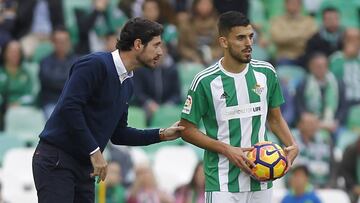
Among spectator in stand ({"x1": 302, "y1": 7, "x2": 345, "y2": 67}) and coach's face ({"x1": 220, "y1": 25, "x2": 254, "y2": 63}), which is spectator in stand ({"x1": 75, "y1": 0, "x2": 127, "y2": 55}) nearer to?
spectator in stand ({"x1": 302, "y1": 7, "x2": 345, "y2": 67})

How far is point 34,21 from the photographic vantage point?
15812 mm

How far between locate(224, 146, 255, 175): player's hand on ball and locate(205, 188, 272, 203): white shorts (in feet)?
0.78

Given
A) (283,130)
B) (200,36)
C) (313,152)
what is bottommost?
(313,152)

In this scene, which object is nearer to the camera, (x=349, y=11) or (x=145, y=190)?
(x=145, y=190)

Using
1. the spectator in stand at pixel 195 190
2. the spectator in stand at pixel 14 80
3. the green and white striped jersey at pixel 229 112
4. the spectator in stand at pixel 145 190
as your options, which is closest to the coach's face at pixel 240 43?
the green and white striped jersey at pixel 229 112

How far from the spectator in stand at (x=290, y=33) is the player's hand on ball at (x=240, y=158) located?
815 centimetres

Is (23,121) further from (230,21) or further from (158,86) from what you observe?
(230,21)

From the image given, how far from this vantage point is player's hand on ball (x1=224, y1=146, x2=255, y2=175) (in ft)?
27.8

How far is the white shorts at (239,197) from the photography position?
8.67 metres

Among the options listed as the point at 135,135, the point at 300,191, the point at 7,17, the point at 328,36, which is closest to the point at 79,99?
the point at 135,135

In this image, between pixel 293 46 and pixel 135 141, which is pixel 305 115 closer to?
pixel 293 46

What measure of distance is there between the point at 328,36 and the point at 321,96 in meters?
1.44

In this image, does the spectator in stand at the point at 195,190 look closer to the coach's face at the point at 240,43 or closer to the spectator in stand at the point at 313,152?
the spectator in stand at the point at 313,152

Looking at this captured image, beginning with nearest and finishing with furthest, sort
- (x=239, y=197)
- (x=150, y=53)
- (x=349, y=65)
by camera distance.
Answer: (x=150, y=53) < (x=239, y=197) < (x=349, y=65)
